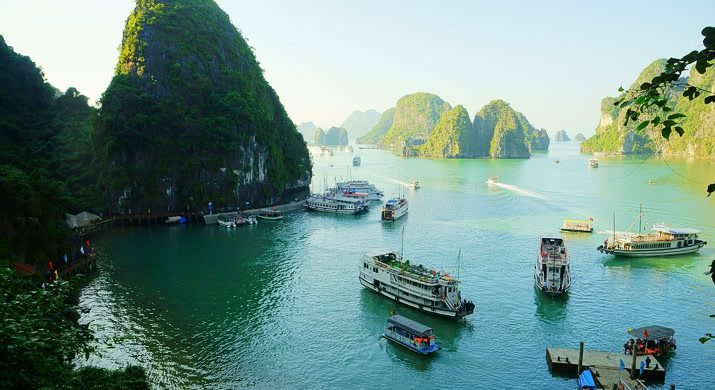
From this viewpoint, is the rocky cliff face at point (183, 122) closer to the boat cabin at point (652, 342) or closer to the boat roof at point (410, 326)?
the boat roof at point (410, 326)

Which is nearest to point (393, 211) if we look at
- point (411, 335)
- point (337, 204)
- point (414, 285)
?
point (337, 204)

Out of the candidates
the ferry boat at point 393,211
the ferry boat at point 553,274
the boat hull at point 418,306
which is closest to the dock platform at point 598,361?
the boat hull at point 418,306

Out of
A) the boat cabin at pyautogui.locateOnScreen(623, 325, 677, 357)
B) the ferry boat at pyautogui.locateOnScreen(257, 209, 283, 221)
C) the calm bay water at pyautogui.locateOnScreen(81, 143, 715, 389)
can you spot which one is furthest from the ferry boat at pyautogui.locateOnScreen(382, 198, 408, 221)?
the boat cabin at pyautogui.locateOnScreen(623, 325, 677, 357)

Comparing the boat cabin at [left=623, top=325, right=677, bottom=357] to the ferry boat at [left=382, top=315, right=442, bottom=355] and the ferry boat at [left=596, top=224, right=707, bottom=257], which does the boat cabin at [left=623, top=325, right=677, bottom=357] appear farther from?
the ferry boat at [left=596, top=224, right=707, bottom=257]

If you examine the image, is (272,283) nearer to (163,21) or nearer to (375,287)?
(375,287)

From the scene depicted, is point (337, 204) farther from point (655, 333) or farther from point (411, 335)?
point (655, 333)
